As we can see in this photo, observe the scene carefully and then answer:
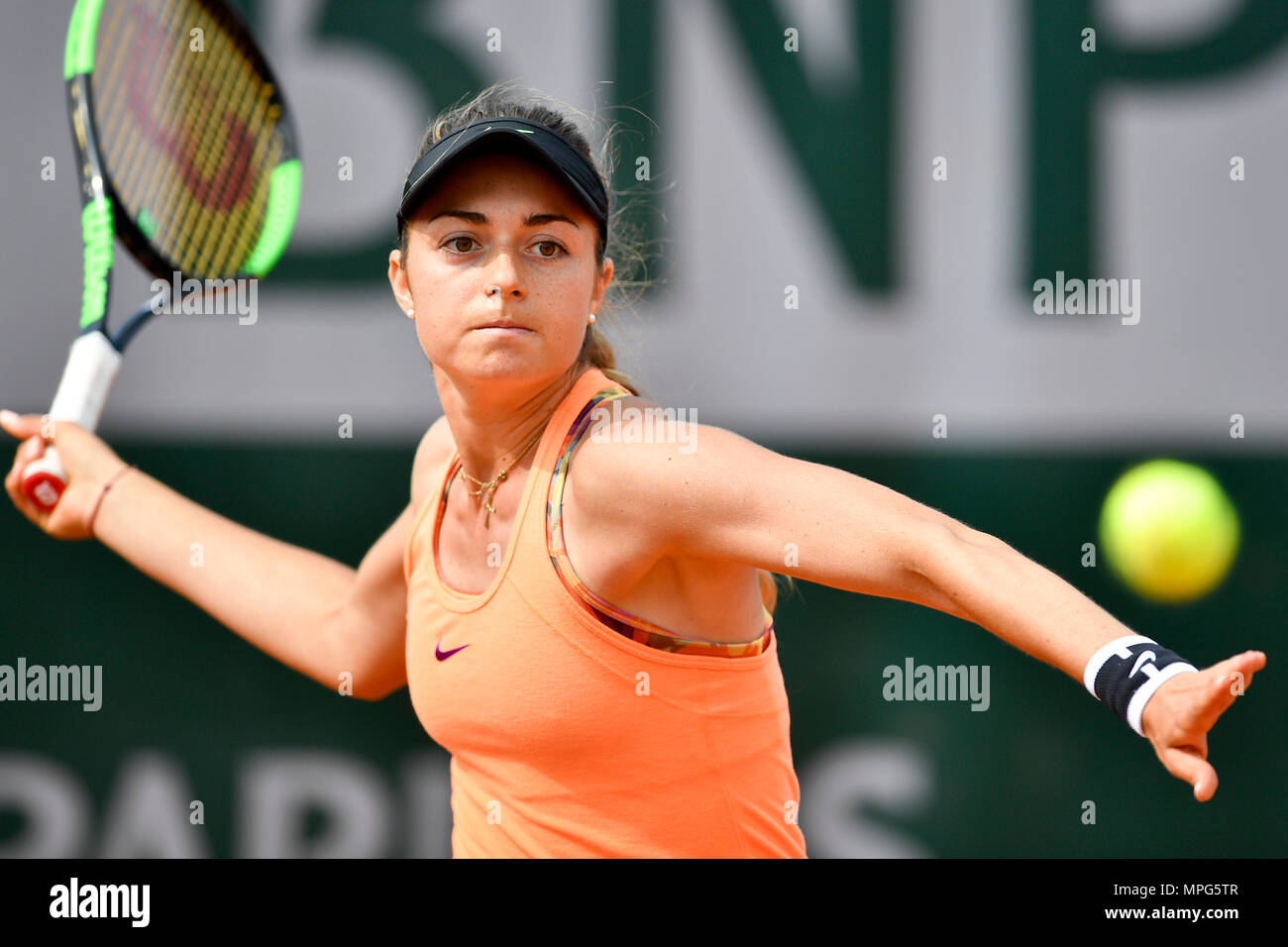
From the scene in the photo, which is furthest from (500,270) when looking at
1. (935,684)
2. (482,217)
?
(935,684)

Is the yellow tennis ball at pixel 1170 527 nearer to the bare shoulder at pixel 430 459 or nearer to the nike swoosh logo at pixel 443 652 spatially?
the bare shoulder at pixel 430 459

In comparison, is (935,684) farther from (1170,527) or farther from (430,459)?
(430,459)

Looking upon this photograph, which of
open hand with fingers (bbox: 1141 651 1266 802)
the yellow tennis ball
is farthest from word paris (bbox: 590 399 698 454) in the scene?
the yellow tennis ball

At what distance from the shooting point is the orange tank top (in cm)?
148

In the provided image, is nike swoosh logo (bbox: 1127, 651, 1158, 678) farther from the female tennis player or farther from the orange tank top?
the orange tank top

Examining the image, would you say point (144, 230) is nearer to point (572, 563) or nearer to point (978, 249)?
point (572, 563)

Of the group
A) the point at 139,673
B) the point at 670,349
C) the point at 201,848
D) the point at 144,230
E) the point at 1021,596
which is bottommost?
the point at 201,848

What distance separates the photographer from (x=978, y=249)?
2779mm

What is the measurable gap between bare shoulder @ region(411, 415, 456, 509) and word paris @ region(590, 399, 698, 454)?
0.46 m

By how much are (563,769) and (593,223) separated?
717 millimetres

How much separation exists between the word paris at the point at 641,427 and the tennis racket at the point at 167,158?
3.85 ft

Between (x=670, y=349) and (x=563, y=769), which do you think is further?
(x=670, y=349)
